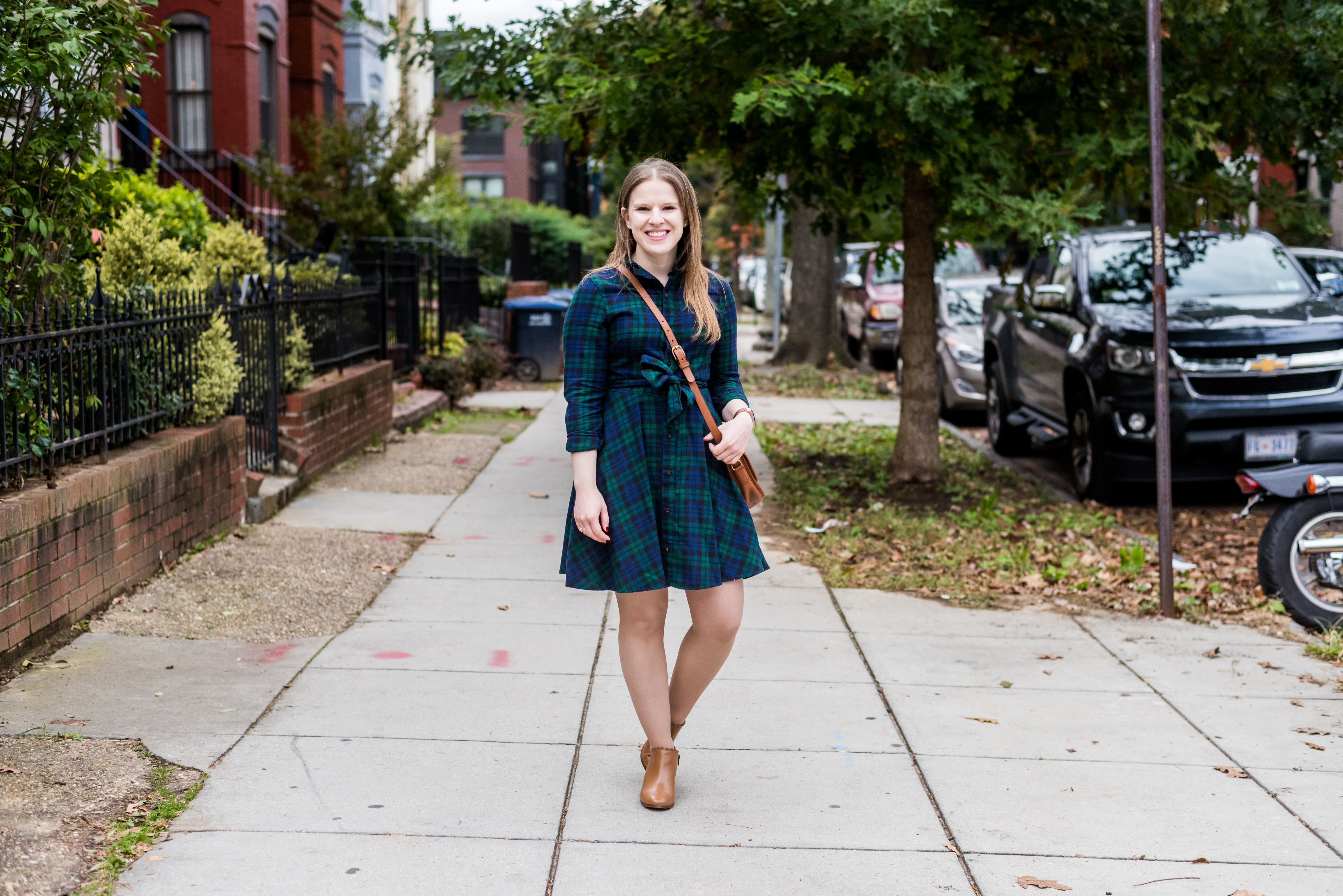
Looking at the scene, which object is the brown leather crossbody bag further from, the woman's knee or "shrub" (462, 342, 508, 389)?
"shrub" (462, 342, 508, 389)

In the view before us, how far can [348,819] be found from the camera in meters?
3.88

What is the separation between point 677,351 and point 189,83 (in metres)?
16.7

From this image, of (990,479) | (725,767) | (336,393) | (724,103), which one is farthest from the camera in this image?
(990,479)

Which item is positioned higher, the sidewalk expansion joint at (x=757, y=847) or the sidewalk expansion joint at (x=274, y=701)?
the sidewalk expansion joint at (x=274, y=701)

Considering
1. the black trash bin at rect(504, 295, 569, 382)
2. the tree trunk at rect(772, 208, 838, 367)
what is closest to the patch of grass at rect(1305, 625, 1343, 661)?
the black trash bin at rect(504, 295, 569, 382)

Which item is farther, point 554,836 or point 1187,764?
point 1187,764

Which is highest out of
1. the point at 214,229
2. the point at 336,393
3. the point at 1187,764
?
the point at 214,229

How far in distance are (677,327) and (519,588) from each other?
10.7ft

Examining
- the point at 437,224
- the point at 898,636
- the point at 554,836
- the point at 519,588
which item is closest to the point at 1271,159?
the point at 898,636

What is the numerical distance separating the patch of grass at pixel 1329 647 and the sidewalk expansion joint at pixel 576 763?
122 inches

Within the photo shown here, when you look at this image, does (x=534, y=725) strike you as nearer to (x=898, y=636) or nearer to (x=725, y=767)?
(x=725, y=767)

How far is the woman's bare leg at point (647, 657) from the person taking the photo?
3.95 metres

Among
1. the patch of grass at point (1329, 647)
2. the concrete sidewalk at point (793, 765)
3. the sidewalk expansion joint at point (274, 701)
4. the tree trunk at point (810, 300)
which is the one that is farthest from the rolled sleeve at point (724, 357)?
the tree trunk at point (810, 300)

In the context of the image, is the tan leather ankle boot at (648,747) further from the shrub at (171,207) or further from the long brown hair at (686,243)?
the shrub at (171,207)
